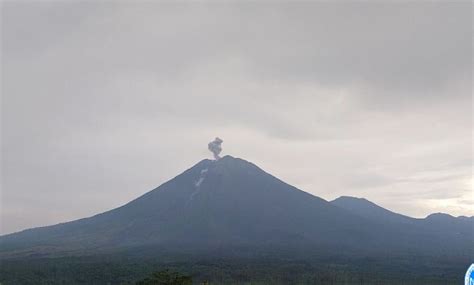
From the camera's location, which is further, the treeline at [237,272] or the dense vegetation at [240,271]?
the dense vegetation at [240,271]

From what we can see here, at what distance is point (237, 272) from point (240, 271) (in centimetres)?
171

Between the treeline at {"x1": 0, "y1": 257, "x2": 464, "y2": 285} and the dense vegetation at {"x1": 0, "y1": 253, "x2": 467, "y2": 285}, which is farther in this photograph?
the dense vegetation at {"x1": 0, "y1": 253, "x2": 467, "y2": 285}

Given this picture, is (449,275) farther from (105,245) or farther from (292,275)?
(105,245)

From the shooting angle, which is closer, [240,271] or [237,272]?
[237,272]

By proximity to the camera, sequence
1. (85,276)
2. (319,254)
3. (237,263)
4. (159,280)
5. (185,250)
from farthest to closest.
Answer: (185,250), (319,254), (237,263), (85,276), (159,280)

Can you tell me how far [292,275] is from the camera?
123 metres

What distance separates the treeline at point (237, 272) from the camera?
11081 cm

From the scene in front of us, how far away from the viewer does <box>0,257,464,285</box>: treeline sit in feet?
364

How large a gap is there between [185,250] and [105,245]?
34756mm

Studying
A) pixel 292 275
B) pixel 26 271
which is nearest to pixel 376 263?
pixel 292 275

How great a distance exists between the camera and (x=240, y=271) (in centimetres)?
12594

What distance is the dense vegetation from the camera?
11106cm

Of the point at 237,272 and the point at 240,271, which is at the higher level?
the point at 240,271

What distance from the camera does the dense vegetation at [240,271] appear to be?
364 ft
